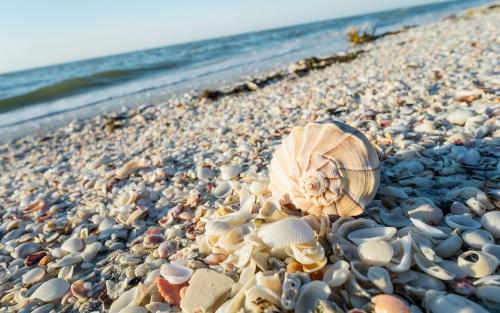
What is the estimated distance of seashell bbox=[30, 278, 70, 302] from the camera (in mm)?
2188

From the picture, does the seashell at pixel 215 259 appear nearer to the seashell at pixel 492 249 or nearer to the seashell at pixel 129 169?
the seashell at pixel 492 249

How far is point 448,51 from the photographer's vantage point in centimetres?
750

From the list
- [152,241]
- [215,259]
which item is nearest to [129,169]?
[152,241]

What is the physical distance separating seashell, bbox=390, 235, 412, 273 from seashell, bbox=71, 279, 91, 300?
70.9 inches

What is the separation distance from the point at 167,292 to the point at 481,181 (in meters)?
2.08

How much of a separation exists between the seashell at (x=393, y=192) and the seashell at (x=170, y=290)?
1.30 metres

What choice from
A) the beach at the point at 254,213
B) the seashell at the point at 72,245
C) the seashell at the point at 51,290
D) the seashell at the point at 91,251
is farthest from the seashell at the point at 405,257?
the seashell at the point at 72,245

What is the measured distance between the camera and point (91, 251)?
103 inches

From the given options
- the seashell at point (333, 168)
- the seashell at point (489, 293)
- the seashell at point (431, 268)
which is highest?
the seashell at point (333, 168)

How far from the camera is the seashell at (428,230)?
5.75ft

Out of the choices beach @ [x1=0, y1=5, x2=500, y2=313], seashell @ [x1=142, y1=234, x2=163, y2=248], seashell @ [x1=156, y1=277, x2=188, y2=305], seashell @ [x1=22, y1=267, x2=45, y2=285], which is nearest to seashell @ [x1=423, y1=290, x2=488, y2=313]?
beach @ [x1=0, y1=5, x2=500, y2=313]

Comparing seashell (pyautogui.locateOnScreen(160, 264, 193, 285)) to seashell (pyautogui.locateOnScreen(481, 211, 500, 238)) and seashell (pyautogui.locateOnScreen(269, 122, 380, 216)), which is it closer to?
seashell (pyautogui.locateOnScreen(269, 122, 380, 216))

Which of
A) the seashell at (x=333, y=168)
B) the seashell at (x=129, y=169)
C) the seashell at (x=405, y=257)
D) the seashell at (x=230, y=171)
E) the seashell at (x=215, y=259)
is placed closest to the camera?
the seashell at (x=405, y=257)

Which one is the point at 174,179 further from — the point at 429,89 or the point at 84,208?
the point at 429,89
